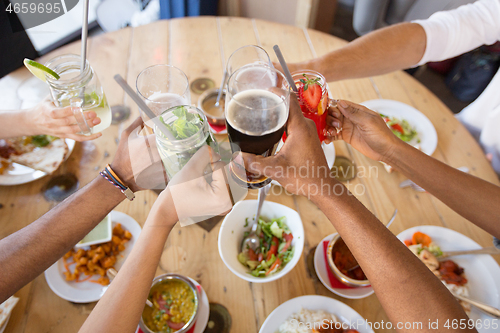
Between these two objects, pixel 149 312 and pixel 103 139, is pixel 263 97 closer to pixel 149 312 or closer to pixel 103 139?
pixel 149 312

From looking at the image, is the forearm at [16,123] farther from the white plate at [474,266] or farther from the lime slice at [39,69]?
the white plate at [474,266]

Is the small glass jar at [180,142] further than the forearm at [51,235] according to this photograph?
No

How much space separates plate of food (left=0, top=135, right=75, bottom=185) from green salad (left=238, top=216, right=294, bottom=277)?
3.22ft

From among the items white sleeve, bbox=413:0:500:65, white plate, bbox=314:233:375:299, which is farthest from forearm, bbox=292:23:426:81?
white plate, bbox=314:233:375:299

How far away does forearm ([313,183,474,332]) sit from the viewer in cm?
89

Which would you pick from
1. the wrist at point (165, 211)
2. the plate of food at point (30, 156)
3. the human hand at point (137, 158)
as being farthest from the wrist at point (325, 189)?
the plate of food at point (30, 156)

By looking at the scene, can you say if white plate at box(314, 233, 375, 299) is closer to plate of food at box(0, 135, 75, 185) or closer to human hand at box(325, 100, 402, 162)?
human hand at box(325, 100, 402, 162)

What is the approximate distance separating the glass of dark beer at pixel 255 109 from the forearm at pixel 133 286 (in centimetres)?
34

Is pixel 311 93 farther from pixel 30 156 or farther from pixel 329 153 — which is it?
pixel 30 156

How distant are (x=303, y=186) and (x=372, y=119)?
49 centimetres

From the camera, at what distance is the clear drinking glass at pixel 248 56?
1.20m

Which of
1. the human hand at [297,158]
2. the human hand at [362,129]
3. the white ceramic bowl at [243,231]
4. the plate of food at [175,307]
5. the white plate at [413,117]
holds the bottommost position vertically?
the plate of food at [175,307]

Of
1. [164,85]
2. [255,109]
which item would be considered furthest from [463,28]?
[164,85]

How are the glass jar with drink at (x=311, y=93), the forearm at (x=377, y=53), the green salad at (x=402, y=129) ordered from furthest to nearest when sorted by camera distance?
the forearm at (x=377, y=53), the green salad at (x=402, y=129), the glass jar with drink at (x=311, y=93)
